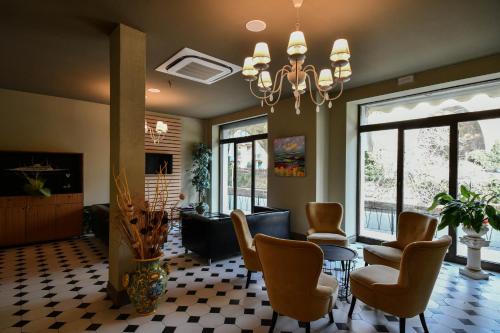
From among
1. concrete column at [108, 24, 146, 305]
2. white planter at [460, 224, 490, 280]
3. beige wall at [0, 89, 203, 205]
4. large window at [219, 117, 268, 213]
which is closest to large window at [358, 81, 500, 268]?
white planter at [460, 224, 490, 280]

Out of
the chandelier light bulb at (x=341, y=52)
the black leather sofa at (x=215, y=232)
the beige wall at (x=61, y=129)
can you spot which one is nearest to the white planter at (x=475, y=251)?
the black leather sofa at (x=215, y=232)

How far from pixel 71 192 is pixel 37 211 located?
0.70 m

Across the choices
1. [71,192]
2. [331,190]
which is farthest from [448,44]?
[71,192]

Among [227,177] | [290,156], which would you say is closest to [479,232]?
[290,156]

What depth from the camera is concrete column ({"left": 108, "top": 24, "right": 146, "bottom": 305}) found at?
9.18 feet

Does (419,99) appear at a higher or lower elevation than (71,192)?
higher

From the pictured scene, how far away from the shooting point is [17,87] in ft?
16.3

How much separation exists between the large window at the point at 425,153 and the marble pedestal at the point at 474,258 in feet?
1.69

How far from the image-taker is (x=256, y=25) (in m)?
2.76

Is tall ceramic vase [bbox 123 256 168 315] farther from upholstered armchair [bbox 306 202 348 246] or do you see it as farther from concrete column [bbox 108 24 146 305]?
upholstered armchair [bbox 306 202 348 246]

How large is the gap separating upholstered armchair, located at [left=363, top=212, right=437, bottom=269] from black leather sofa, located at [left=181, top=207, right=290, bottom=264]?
1.65 meters

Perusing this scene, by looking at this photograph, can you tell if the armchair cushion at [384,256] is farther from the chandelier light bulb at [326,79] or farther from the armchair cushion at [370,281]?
the chandelier light bulb at [326,79]

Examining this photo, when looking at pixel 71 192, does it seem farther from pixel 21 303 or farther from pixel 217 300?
pixel 217 300

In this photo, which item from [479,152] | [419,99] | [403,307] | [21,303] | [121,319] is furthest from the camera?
[419,99]
